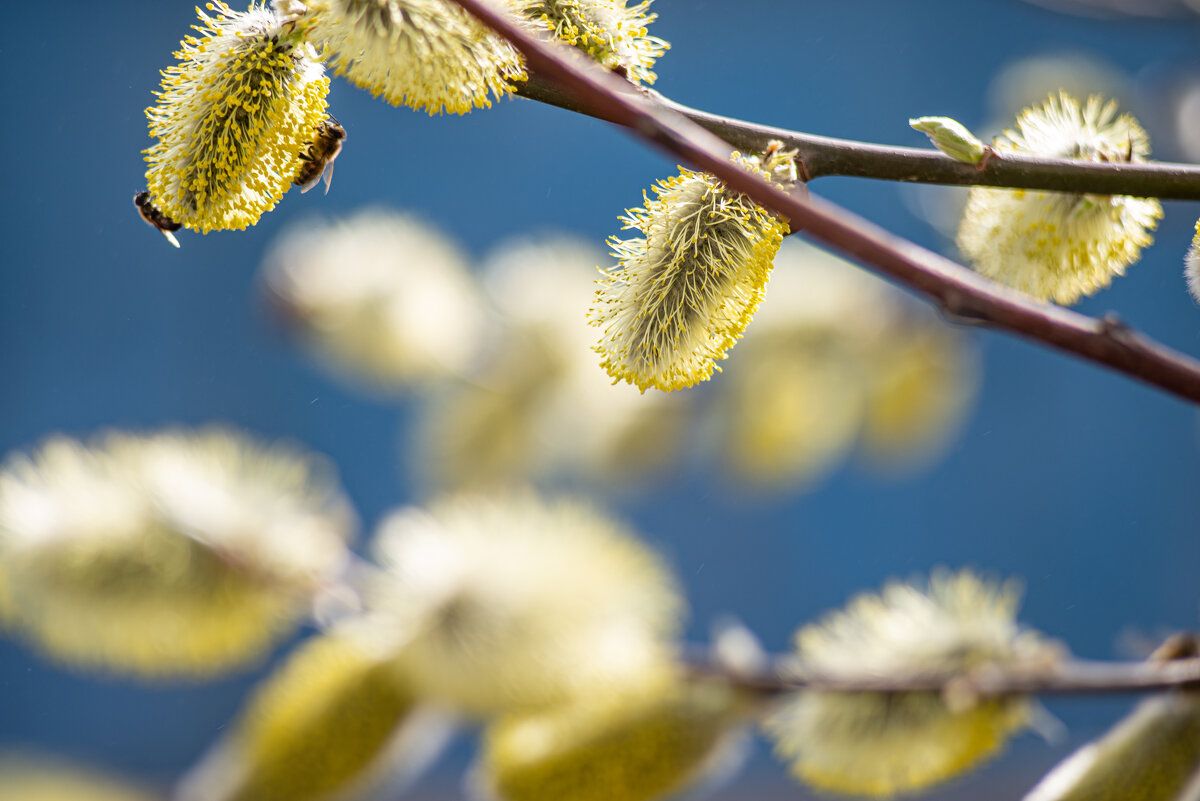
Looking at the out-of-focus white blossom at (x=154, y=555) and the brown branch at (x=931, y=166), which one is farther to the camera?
the out-of-focus white blossom at (x=154, y=555)

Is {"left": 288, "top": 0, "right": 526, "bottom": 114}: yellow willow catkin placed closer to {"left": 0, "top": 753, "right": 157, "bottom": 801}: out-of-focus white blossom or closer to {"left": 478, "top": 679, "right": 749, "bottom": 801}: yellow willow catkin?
{"left": 478, "top": 679, "right": 749, "bottom": 801}: yellow willow catkin

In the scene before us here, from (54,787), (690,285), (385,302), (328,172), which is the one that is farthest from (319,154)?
(54,787)

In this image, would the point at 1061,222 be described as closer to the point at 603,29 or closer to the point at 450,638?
the point at 603,29

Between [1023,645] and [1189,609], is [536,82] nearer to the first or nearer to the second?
[1023,645]

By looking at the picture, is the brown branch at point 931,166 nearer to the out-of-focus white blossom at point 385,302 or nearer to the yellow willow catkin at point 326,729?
the yellow willow catkin at point 326,729

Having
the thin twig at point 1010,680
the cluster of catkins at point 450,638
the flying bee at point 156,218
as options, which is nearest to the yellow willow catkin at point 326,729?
the cluster of catkins at point 450,638

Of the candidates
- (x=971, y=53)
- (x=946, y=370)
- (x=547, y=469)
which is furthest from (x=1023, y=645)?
(x=971, y=53)
